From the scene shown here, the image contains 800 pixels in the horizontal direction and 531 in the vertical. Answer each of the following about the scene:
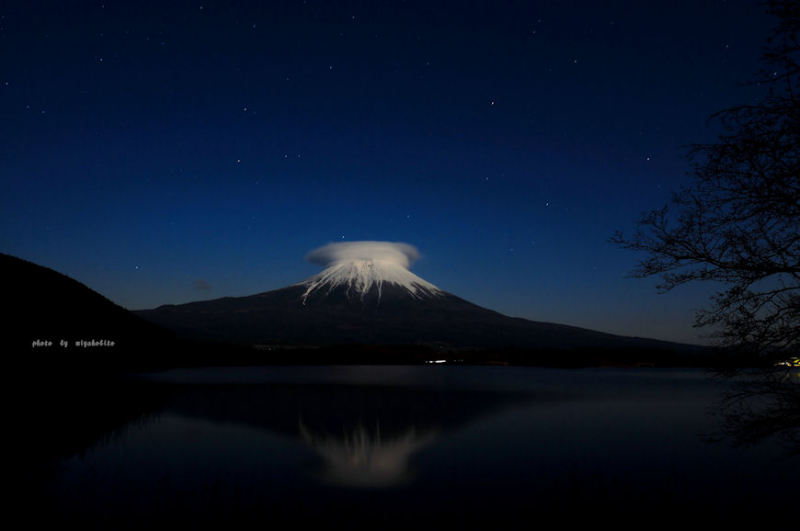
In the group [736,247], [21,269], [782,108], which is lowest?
[736,247]

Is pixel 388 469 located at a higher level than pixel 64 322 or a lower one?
lower

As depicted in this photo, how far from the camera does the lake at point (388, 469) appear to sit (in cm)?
1226

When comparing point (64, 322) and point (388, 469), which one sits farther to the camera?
point (64, 322)

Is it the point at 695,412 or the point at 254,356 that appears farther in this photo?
the point at 254,356

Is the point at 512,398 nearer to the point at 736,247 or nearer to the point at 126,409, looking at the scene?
the point at 126,409

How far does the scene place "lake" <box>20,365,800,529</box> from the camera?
12258 millimetres

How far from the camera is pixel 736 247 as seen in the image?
676cm

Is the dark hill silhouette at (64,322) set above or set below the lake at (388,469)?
above

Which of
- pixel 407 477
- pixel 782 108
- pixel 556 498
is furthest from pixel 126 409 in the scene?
pixel 782 108

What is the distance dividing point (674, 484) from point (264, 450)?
14.3 metres

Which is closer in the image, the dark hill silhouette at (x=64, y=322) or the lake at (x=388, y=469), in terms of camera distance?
the lake at (x=388, y=469)

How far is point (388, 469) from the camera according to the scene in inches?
727

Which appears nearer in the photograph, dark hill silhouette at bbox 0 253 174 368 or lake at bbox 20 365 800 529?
lake at bbox 20 365 800 529

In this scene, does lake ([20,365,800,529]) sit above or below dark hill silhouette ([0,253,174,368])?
below
